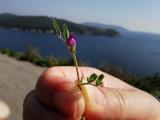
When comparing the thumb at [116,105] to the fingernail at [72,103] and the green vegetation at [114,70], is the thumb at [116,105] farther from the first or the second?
→ the green vegetation at [114,70]

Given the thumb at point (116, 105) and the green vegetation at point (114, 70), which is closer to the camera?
the thumb at point (116, 105)

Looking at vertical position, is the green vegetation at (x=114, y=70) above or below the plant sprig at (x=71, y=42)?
below

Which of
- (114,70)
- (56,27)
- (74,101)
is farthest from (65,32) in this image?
(114,70)

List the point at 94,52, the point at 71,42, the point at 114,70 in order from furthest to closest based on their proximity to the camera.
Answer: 1. the point at 94,52
2. the point at 114,70
3. the point at 71,42

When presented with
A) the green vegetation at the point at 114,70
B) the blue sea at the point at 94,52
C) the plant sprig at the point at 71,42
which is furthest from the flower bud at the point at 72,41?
the green vegetation at the point at 114,70

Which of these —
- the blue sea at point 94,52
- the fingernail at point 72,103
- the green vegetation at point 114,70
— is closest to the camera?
the fingernail at point 72,103

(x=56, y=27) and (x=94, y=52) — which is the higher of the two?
(x=56, y=27)

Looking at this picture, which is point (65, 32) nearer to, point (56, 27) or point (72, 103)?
point (56, 27)

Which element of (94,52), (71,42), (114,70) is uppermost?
(71,42)
